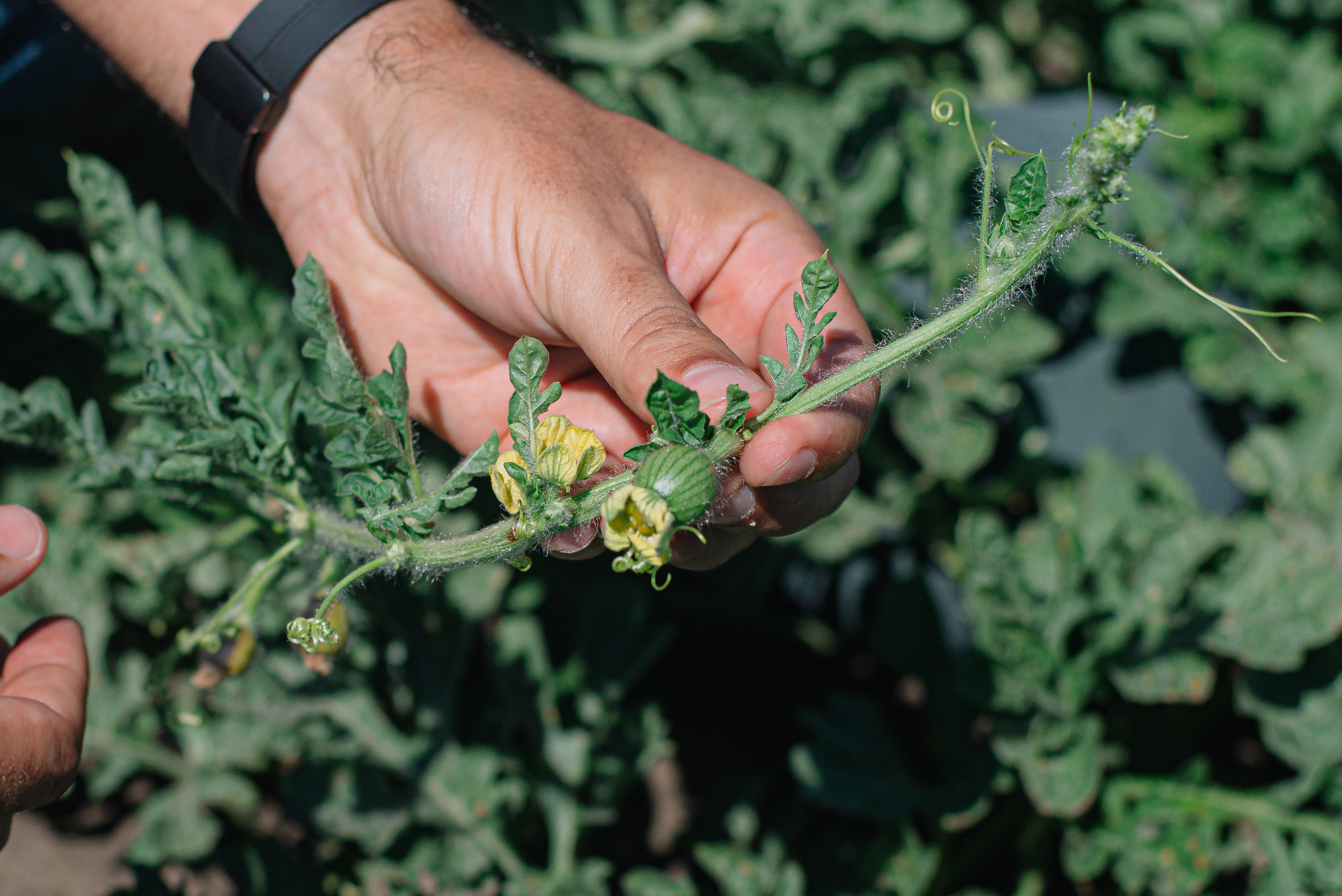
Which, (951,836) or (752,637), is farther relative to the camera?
(752,637)

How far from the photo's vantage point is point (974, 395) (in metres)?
3.35

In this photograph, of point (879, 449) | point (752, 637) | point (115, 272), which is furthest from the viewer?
point (752, 637)

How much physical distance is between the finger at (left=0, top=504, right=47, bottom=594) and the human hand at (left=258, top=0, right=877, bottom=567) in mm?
811

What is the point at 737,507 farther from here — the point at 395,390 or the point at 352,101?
the point at 352,101

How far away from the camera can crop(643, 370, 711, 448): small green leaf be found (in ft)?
4.65

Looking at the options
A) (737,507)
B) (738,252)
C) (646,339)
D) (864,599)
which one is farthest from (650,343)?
(864,599)

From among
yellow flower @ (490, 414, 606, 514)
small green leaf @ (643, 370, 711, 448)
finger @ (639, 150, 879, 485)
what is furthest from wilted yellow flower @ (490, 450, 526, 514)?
finger @ (639, 150, 879, 485)

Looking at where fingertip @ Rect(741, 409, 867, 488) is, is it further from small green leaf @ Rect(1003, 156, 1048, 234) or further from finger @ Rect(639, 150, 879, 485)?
small green leaf @ Rect(1003, 156, 1048, 234)

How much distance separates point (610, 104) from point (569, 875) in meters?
2.44

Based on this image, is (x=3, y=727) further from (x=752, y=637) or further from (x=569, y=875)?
(x=752, y=637)

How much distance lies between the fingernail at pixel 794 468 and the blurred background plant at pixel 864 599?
1209 millimetres

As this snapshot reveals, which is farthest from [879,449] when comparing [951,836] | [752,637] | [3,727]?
[3,727]

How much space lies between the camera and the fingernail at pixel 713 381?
5.19 ft

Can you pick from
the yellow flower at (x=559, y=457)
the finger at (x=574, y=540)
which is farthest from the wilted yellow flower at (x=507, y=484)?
the finger at (x=574, y=540)
